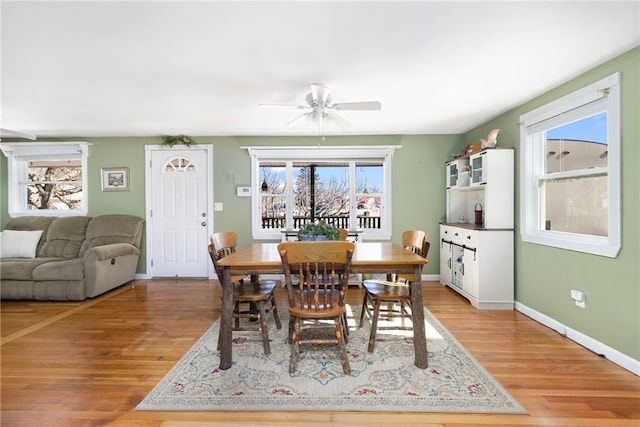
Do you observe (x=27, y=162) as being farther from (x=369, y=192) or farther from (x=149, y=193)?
(x=369, y=192)

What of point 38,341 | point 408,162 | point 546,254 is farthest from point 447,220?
point 38,341

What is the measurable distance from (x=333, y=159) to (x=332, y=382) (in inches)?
135

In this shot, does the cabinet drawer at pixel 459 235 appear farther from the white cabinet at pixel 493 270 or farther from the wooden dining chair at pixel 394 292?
the wooden dining chair at pixel 394 292

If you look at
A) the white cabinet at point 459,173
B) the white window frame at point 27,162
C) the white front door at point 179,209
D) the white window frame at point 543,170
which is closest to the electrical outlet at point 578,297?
the white window frame at point 543,170

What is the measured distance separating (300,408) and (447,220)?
369cm

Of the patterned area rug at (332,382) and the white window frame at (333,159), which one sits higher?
the white window frame at (333,159)

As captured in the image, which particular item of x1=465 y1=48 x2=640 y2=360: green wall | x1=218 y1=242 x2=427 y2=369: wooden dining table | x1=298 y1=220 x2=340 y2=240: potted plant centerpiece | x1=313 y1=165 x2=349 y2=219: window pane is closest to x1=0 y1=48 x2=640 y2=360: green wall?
x1=465 y1=48 x2=640 y2=360: green wall

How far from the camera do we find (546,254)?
2994 mm

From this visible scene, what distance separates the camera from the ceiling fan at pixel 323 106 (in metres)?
2.64

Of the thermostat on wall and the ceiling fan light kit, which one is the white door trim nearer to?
the thermostat on wall

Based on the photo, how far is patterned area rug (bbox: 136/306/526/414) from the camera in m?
1.79

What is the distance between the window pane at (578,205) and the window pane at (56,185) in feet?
21.3

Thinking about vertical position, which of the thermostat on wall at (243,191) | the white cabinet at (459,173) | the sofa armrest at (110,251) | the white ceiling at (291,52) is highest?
the white ceiling at (291,52)

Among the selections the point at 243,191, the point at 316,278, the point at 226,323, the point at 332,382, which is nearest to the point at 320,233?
the point at 316,278
